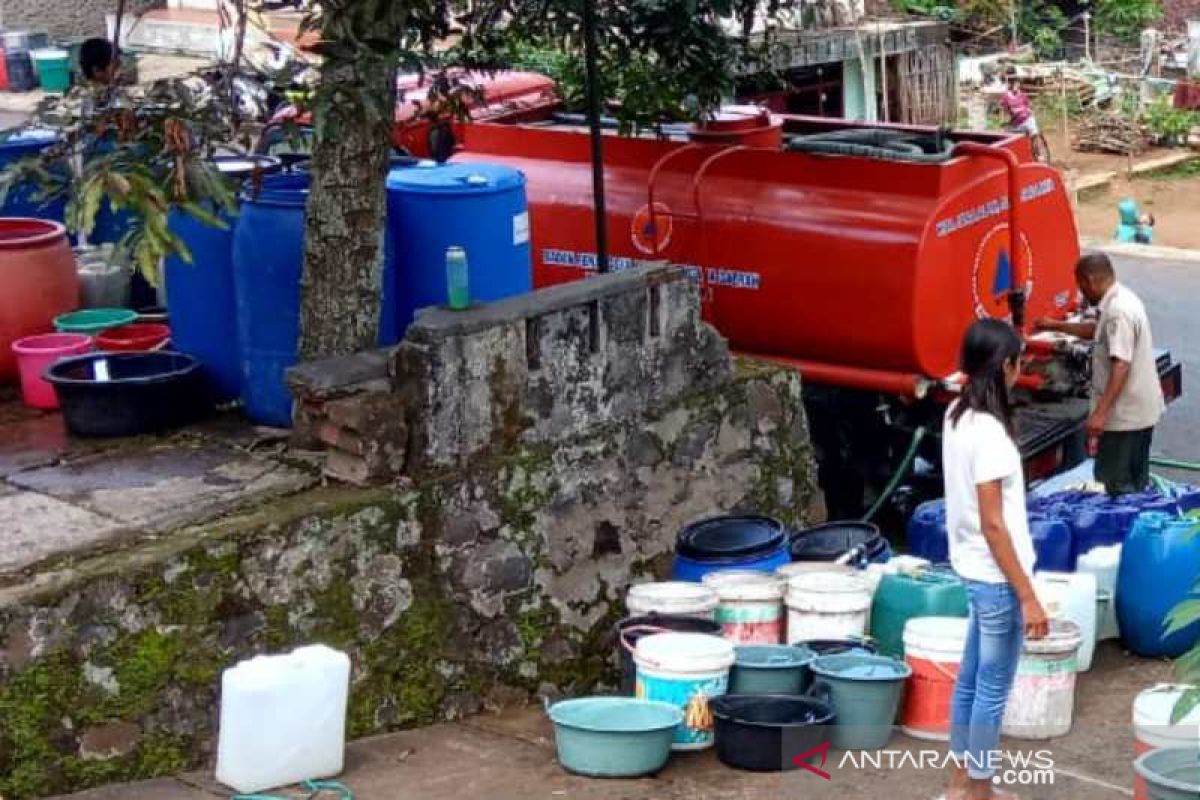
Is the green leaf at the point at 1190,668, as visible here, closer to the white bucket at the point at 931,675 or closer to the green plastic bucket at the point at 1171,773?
the green plastic bucket at the point at 1171,773

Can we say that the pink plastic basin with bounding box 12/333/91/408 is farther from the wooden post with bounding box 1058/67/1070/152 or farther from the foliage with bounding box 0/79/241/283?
the wooden post with bounding box 1058/67/1070/152

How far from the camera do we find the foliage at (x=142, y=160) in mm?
5723

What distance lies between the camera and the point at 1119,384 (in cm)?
875

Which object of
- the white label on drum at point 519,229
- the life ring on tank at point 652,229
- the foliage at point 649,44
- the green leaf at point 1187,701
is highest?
the foliage at point 649,44

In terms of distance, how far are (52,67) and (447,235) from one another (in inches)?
773

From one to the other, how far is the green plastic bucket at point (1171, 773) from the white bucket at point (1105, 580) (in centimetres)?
269

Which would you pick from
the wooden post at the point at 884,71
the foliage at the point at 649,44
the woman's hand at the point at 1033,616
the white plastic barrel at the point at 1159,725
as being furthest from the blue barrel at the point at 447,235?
the wooden post at the point at 884,71

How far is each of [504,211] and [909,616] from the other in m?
2.41

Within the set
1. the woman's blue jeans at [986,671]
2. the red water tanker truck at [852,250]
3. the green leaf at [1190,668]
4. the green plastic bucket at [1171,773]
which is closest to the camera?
the green leaf at [1190,668]

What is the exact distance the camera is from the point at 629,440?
786 cm

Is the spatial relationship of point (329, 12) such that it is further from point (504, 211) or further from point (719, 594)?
point (719, 594)

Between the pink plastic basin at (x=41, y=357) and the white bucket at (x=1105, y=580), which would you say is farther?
the white bucket at (x=1105, y=580)

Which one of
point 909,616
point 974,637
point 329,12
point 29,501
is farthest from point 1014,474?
point 29,501

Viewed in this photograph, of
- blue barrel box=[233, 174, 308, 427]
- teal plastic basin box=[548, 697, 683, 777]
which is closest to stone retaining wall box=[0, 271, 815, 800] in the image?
blue barrel box=[233, 174, 308, 427]
